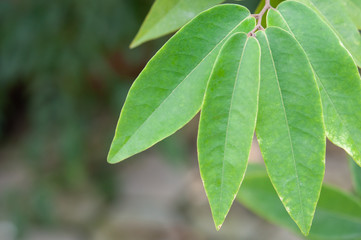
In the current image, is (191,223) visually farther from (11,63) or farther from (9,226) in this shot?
(11,63)

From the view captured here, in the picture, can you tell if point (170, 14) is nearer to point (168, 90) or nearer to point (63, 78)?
point (168, 90)

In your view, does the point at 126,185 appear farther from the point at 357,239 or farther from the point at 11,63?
the point at 357,239

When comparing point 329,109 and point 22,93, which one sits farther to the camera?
point 22,93

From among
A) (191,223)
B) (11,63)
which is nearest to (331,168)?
(191,223)

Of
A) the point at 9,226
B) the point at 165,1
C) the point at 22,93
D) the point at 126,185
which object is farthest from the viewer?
the point at 22,93

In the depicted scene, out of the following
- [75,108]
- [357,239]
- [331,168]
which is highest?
[357,239]

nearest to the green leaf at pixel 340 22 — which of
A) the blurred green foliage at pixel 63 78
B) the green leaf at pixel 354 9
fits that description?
the green leaf at pixel 354 9

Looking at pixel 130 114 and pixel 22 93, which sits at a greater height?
pixel 130 114

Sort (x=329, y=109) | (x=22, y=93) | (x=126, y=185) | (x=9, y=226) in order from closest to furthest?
(x=329, y=109)
(x=9, y=226)
(x=126, y=185)
(x=22, y=93)
